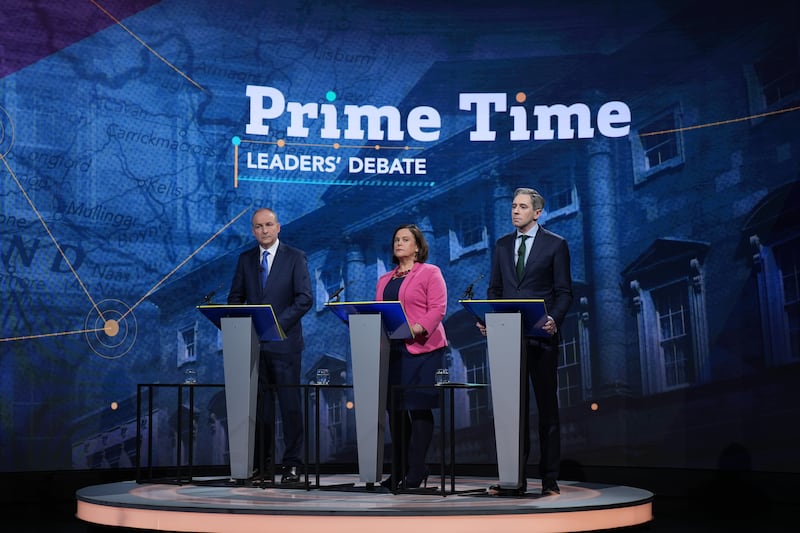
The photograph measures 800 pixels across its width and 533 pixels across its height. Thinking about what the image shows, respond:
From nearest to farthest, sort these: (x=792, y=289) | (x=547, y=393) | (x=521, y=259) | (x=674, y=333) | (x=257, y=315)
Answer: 1. (x=547, y=393)
2. (x=521, y=259)
3. (x=257, y=315)
4. (x=792, y=289)
5. (x=674, y=333)

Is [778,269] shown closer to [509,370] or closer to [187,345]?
[509,370]

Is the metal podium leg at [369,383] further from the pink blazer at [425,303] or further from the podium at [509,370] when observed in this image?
the podium at [509,370]

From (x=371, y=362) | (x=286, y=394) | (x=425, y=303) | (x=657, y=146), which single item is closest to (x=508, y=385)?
(x=425, y=303)

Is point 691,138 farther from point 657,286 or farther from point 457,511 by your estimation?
point 457,511

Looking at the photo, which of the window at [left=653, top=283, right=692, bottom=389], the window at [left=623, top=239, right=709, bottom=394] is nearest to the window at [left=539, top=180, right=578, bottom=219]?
the window at [left=623, top=239, right=709, bottom=394]

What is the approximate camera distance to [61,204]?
682 centimetres

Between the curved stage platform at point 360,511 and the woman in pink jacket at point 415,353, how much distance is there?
26cm

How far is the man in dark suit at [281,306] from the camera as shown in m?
5.30

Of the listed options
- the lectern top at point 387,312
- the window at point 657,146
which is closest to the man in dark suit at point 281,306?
the lectern top at point 387,312

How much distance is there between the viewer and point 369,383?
4.91m

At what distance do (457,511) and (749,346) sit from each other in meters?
3.55

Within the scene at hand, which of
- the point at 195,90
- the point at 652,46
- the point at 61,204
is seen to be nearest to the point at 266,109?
the point at 195,90

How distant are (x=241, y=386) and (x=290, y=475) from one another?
608mm

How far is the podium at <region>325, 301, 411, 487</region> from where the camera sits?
15.8ft
